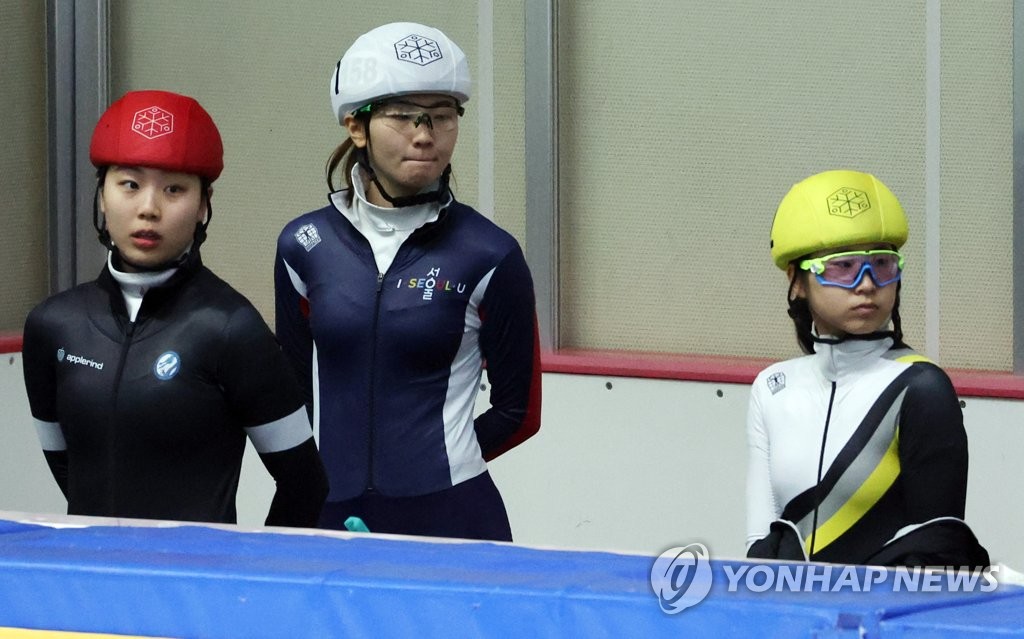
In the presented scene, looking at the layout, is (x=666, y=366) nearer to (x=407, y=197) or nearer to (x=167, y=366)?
(x=407, y=197)

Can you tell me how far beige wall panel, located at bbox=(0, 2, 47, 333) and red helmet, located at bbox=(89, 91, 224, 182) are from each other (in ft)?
10.8

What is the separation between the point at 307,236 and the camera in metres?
3.34

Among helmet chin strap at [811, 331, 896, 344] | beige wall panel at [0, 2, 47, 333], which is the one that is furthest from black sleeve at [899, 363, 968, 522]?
beige wall panel at [0, 2, 47, 333]

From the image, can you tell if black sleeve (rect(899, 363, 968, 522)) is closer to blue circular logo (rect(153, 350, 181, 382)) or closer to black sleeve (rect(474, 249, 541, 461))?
black sleeve (rect(474, 249, 541, 461))

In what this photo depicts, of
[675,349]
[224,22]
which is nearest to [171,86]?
[224,22]

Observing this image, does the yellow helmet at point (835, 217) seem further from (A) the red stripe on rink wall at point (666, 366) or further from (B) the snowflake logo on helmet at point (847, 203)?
(A) the red stripe on rink wall at point (666, 366)

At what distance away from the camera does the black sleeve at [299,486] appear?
9.32 ft

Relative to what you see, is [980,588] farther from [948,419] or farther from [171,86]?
[171,86]

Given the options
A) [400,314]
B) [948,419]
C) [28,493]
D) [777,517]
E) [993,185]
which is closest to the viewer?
[948,419]

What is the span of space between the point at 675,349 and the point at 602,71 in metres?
0.94

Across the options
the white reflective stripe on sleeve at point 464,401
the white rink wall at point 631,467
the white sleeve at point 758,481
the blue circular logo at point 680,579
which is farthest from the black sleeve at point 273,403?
the white rink wall at point 631,467

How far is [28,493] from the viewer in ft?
19.1

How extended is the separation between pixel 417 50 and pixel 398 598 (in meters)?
1.86

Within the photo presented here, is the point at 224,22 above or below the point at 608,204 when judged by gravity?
above
